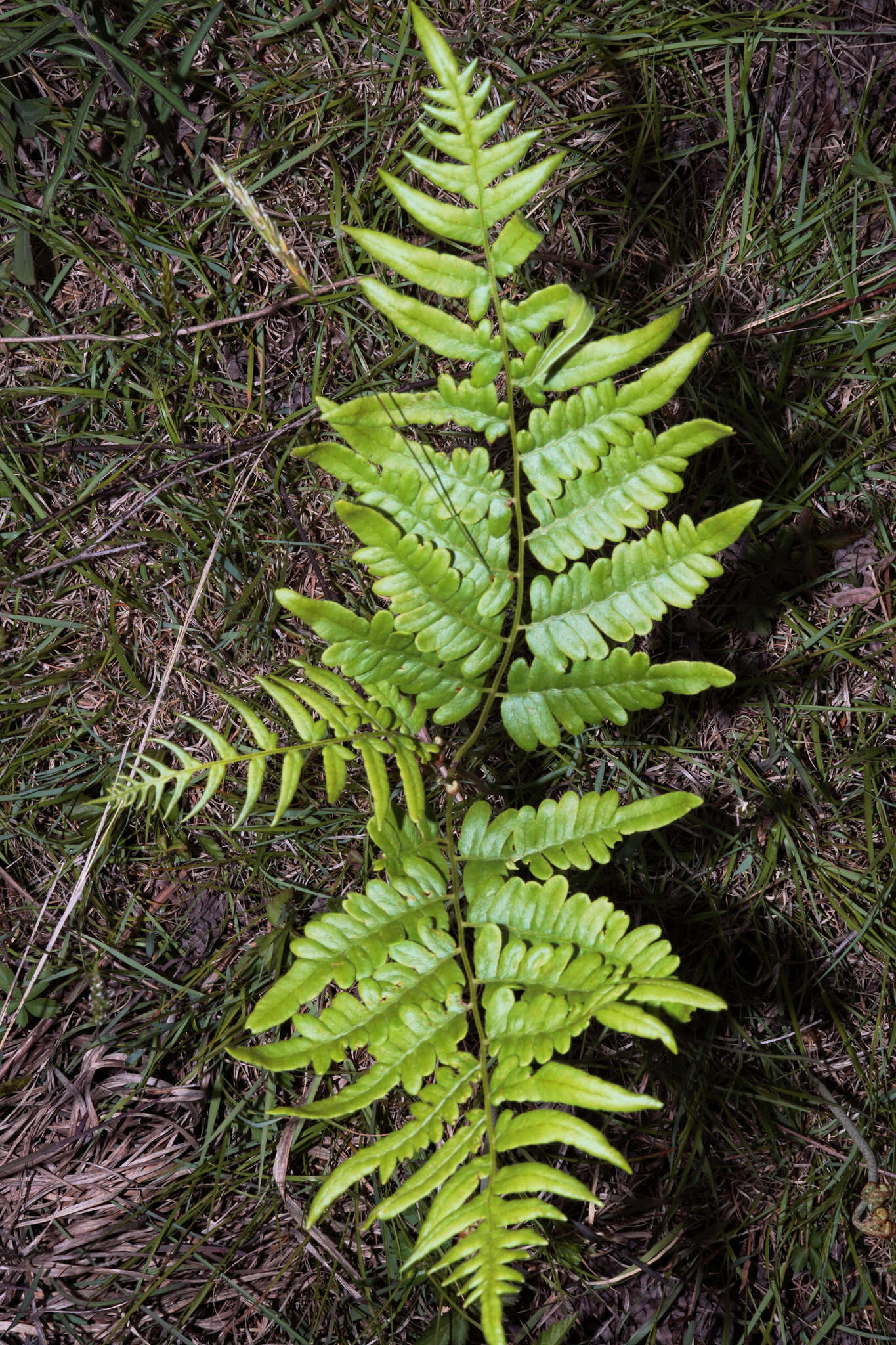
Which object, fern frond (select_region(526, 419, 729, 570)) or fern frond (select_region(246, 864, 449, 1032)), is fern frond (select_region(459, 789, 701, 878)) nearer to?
fern frond (select_region(246, 864, 449, 1032))

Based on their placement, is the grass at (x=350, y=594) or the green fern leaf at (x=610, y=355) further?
Result: the grass at (x=350, y=594)

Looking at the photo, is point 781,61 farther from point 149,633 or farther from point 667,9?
point 149,633

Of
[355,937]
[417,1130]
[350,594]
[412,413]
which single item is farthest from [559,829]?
[350,594]

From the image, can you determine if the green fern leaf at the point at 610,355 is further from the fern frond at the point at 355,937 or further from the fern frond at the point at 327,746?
the fern frond at the point at 355,937

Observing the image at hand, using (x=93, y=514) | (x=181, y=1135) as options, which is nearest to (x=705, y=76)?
(x=93, y=514)

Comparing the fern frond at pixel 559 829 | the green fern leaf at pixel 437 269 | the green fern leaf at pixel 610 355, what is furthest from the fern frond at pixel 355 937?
the green fern leaf at pixel 437 269

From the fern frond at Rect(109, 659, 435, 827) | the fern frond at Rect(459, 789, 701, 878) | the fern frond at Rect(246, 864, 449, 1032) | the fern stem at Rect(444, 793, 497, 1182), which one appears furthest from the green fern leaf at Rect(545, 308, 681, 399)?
the fern frond at Rect(246, 864, 449, 1032)

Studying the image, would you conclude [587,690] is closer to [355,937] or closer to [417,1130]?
[355,937]
